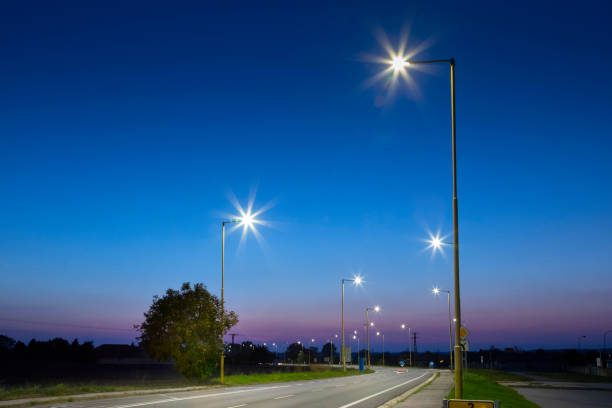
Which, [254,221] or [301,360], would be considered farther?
[301,360]

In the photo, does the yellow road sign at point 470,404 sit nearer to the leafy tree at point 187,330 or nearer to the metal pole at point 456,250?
the metal pole at point 456,250

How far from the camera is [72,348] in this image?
485 ft

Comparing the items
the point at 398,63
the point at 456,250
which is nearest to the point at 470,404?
the point at 456,250

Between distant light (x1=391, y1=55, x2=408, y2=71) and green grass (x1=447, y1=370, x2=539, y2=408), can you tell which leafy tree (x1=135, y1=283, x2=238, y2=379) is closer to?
green grass (x1=447, y1=370, x2=539, y2=408)

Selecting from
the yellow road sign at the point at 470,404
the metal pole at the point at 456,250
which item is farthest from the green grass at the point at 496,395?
the yellow road sign at the point at 470,404

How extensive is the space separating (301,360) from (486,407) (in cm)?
14261

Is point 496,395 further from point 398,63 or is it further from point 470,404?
point 470,404

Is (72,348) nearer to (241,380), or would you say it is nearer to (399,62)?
(241,380)

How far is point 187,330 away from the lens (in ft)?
115

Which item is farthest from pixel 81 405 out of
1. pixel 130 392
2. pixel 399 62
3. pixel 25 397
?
pixel 399 62

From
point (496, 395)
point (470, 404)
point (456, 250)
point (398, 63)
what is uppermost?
point (398, 63)

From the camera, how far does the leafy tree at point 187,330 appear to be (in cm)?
3538

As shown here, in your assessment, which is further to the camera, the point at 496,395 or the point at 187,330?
the point at 187,330

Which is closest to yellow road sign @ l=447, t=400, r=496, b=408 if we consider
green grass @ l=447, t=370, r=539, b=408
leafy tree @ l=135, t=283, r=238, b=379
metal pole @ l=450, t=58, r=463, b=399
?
metal pole @ l=450, t=58, r=463, b=399
